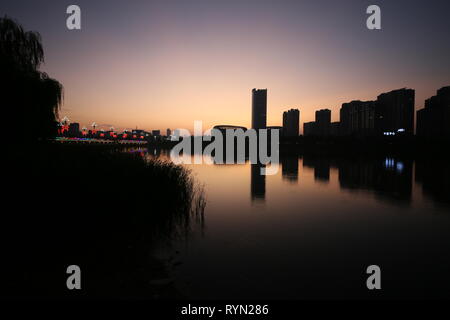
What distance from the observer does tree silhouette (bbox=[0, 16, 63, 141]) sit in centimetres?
1863

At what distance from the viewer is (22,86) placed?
19.4 m

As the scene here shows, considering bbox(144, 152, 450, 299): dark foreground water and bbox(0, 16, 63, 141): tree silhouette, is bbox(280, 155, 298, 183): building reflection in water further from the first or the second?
bbox(0, 16, 63, 141): tree silhouette

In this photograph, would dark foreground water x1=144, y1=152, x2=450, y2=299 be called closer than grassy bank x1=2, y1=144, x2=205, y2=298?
No

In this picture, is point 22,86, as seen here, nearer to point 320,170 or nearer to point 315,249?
point 315,249

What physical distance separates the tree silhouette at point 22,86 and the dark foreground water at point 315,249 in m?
14.8

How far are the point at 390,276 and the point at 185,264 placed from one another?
7340 mm

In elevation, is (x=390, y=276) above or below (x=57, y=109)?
below

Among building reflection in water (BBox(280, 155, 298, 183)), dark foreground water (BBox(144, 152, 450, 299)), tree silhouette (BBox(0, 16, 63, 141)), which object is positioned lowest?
dark foreground water (BBox(144, 152, 450, 299))

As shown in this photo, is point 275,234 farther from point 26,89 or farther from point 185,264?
point 26,89

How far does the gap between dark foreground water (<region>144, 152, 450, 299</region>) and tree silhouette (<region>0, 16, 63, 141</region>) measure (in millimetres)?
14843

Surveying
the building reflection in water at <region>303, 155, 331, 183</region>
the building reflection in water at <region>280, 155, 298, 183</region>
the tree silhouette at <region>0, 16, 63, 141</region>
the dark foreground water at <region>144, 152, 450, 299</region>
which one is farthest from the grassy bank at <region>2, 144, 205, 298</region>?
the building reflection in water at <region>303, 155, 331, 183</region>

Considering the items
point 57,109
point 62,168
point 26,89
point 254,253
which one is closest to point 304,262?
point 254,253

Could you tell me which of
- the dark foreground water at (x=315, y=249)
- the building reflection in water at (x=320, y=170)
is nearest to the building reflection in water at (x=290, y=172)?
the building reflection in water at (x=320, y=170)
